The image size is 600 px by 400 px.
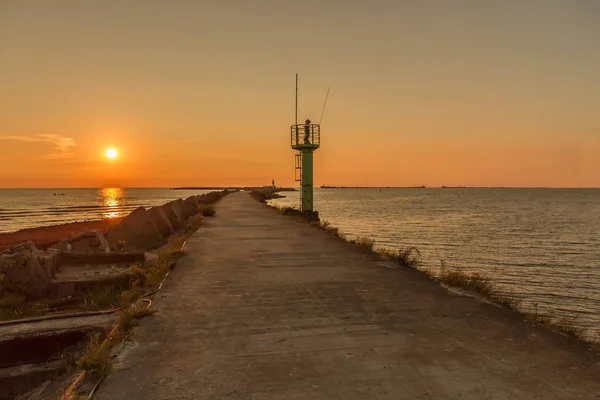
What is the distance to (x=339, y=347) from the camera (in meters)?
4.08

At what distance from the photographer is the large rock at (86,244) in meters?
11.3

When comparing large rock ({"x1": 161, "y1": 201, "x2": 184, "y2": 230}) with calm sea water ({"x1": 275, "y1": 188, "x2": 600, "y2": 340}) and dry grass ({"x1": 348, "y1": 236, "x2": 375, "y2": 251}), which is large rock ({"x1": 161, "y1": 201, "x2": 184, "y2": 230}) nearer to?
dry grass ({"x1": 348, "y1": 236, "x2": 375, "y2": 251})

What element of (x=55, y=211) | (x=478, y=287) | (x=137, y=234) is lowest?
(x=55, y=211)

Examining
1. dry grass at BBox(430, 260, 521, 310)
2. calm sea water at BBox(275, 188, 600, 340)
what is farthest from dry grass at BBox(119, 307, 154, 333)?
calm sea water at BBox(275, 188, 600, 340)

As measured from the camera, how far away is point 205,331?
15.0ft

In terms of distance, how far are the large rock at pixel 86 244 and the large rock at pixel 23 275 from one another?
324 cm

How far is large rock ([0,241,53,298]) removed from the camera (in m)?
7.55

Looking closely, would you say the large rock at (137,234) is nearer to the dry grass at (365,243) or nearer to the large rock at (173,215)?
the large rock at (173,215)

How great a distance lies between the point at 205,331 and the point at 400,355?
2182 mm

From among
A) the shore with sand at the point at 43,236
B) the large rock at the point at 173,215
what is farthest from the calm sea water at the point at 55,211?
the large rock at the point at 173,215

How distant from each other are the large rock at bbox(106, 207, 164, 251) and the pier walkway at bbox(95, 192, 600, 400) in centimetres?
805

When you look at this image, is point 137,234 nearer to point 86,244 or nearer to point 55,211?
point 86,244

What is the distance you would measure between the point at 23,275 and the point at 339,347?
6.79m

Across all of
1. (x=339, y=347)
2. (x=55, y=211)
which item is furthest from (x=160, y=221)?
(x=55, y=211)
